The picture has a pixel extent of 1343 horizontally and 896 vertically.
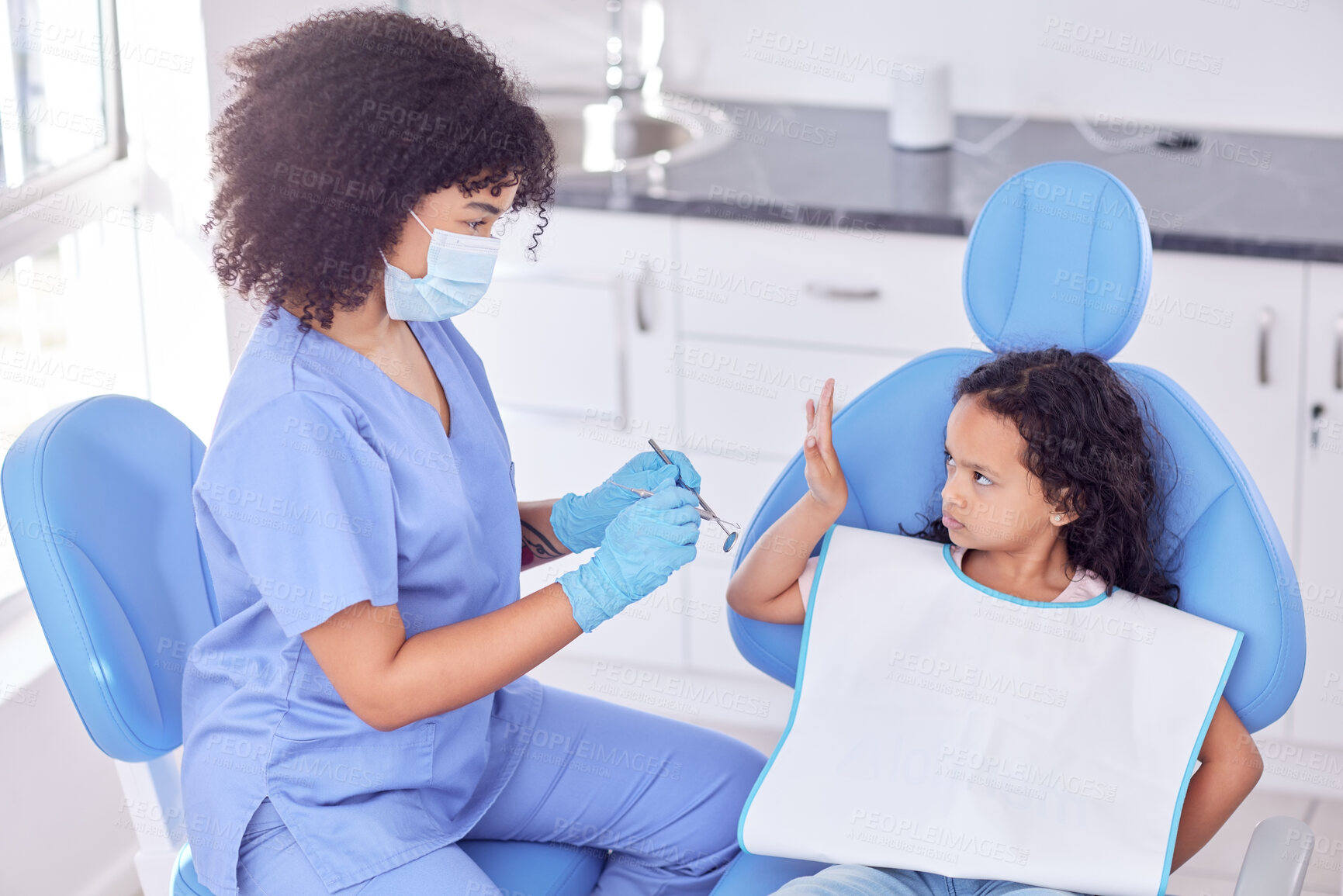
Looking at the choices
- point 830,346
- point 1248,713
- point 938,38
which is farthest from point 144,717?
point 938,38

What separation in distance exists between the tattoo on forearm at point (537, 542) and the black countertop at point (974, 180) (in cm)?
82

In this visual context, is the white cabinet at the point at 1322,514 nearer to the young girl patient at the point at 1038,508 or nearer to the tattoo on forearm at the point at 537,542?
the young girl patient at the point at 1038,508

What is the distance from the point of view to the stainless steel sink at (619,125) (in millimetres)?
2697

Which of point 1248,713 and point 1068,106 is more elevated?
point 1068,106

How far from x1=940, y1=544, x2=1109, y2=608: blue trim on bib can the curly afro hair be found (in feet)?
1.83

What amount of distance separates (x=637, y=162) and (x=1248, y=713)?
59.4 inches

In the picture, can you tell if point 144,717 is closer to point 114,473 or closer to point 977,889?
point 114,473

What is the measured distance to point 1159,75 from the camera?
2424 mm

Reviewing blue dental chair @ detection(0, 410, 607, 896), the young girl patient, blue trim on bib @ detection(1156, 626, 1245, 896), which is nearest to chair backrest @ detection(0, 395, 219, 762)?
blue dental chair @ detection(0, 410, 607, 896)

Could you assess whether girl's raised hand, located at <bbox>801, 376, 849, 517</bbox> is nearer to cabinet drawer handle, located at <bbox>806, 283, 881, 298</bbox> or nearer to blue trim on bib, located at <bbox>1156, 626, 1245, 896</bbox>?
blue trim on bib, located at <bbox>1156, 626, 1245, 896</bbox>

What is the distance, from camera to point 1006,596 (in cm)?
136

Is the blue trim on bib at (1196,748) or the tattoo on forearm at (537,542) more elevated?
the tattoo on forearm at (537,542)

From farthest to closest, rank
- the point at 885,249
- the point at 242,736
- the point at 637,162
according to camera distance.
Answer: the point at 637,162, the point at 885,249, the point at 242,736

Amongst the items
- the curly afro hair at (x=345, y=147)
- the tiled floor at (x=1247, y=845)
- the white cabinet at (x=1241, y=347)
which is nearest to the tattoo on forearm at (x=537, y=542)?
the curly afro hair at (x=345, y=147)
